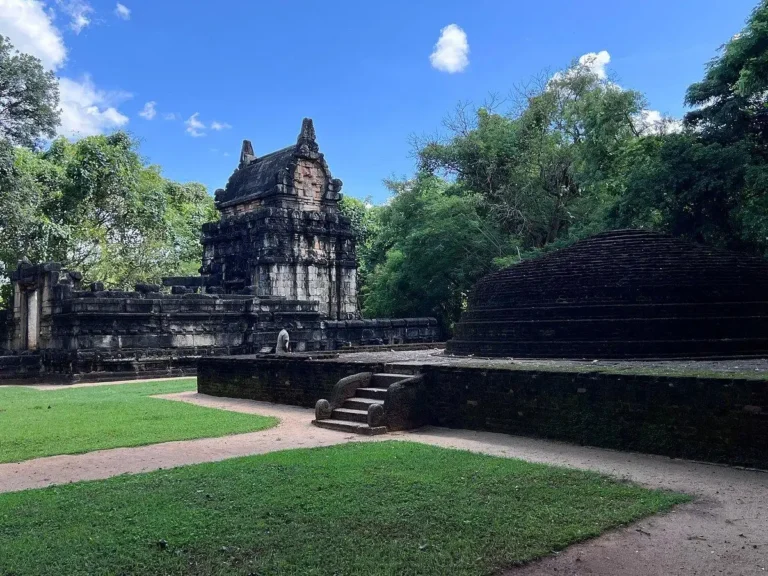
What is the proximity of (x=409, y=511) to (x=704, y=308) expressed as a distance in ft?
24.4

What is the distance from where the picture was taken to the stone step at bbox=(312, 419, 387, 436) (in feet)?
28.7

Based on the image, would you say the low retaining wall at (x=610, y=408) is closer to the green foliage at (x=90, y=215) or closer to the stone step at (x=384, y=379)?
the stone step at (x=384, y=379)

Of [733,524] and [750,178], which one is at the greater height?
[750,178]

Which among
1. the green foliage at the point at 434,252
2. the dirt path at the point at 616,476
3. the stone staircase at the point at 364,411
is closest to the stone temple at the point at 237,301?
the green foliage at the point at 434,252

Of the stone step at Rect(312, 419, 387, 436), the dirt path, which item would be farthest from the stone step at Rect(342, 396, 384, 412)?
the dirt path

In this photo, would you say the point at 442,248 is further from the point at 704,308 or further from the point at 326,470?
the point at 326,470

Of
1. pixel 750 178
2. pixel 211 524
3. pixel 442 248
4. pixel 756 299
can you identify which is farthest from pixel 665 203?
pixel 211 524

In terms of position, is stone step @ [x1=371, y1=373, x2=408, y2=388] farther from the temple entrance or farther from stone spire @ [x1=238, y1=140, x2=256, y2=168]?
stone spire @ [x1=238, y1=140, x2=256, y2=168]

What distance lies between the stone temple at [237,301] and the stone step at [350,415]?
9712 mm

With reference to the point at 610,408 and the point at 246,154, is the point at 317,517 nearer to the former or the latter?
the point at 610,408

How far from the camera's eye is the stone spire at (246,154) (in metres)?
26.9

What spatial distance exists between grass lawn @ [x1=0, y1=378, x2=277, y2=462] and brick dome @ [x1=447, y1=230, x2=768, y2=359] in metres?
4.83

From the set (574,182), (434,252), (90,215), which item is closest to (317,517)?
(434,252)

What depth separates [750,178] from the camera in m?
15.2
